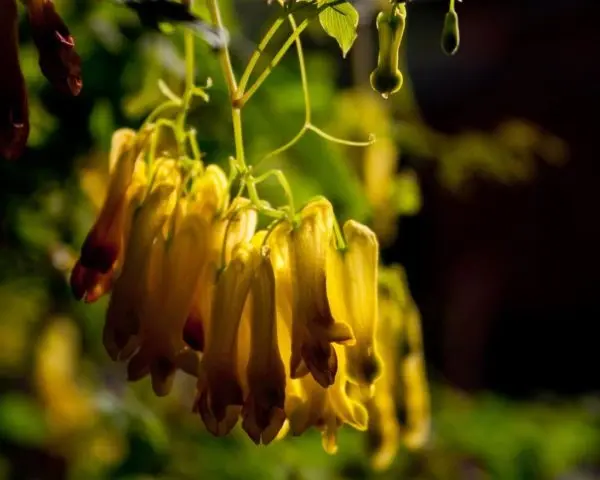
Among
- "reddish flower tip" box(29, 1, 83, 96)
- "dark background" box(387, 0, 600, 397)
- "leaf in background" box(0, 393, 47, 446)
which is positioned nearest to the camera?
"reddish flower tip" box(29, 1, 83, 96)

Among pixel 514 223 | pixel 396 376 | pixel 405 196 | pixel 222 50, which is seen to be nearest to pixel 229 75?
pixel 222 50

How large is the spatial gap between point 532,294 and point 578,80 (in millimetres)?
945

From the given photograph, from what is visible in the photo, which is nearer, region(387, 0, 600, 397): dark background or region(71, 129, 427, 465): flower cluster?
region(71, 129, 427, 465): flower cluster

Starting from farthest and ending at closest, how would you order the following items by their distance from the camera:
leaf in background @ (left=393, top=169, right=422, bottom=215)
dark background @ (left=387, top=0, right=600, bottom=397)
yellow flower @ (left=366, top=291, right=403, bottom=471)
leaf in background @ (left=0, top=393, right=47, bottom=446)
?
dark background @ (left=387, top=0, right=600, bottom=397) < leaf in background @ (left=0, top=393, right=47, bottom=446) < leaf in background @ (left=393, top=169, right=422, bottom=215) < yellow flower @ (left=366, top=291, right=403, bottom=471)

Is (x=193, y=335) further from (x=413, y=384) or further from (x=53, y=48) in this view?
(x=413, y=384)

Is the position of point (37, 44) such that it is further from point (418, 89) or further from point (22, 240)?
point (418, 89)

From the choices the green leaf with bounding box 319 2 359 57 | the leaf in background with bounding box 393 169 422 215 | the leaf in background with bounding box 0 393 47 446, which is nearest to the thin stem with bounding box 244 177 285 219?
the green leaf with bounding box 319 2 359 57

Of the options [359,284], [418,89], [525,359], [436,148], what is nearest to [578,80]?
[418,89]

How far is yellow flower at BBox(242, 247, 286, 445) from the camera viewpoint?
1.88ft

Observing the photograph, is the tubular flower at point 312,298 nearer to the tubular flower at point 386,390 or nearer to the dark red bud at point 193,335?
the dark red bud at point 193,335

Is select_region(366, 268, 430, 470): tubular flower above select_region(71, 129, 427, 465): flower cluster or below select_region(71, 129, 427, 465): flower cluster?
below

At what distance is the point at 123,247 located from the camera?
667 millimetres

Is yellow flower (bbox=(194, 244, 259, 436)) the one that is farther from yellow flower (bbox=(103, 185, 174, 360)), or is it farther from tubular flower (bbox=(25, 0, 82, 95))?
tubular flower (bbox=(25, 0, 82, 95))

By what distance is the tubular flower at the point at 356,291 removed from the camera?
635 mm
